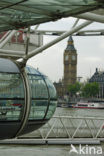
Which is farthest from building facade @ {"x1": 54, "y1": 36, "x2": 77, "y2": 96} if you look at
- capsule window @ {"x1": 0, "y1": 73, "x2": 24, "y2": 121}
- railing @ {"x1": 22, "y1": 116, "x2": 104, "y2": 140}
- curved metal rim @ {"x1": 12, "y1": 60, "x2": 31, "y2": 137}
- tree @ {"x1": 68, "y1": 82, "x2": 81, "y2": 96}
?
capsule window @ {"x1": 0, "y1": 73, "x2": 24, "y2": 121}

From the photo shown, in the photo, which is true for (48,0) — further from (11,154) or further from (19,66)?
(11,154)

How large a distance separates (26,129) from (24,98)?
2.90 feet

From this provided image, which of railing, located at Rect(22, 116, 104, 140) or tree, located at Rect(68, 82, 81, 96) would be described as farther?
tree, located at Rect(68, 82, 81, 96)

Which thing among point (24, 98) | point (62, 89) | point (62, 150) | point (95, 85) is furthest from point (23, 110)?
point (62, 89)

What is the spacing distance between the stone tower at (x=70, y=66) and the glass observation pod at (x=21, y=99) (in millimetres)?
164570

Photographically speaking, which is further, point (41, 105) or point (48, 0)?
point (41, 105)

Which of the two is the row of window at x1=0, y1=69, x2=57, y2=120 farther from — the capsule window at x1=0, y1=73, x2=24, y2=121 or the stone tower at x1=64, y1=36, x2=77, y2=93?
the stone tower at x1=64, y1=36, x2=77, y2=93

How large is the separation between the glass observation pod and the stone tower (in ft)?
540

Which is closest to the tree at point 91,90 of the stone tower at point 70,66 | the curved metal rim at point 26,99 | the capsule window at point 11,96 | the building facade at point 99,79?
the building facade at point 99,79

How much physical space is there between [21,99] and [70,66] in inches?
6624

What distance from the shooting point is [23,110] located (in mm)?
9141

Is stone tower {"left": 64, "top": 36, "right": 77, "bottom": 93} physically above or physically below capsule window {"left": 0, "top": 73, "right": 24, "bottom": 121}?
below

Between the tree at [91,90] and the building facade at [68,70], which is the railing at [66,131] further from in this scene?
the building facade at [68,70]

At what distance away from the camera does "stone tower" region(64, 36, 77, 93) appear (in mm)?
175625
